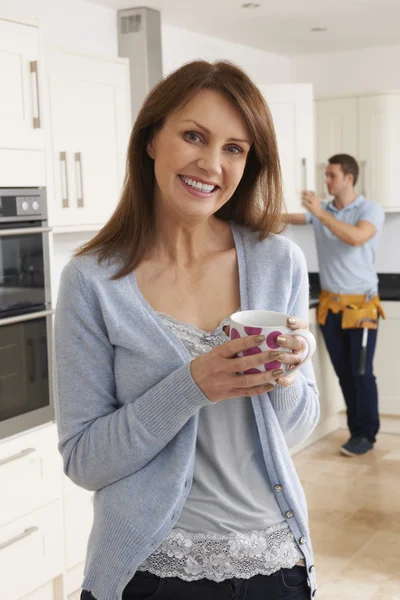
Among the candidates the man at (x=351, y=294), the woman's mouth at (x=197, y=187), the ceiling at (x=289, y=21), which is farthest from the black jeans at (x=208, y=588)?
the man at (x=351, y=294)

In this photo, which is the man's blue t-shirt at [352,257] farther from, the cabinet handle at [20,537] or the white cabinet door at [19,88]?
the cabinet handle at [20,537]

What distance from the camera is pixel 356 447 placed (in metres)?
5.08

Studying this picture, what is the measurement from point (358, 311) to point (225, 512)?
155 inches

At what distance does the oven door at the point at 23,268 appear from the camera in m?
2.80

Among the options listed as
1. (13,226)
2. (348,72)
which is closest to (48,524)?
(13,226)

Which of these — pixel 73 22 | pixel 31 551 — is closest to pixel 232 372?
pixel 31 551

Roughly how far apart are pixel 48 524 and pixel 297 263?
2.08 metres

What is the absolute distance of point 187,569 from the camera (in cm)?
112

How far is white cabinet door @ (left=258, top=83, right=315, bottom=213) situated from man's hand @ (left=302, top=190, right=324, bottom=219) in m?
0.11

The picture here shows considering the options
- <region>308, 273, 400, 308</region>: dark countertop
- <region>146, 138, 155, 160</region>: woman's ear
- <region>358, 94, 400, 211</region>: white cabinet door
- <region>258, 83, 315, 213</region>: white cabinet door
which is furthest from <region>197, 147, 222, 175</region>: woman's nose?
<region>358, 94, 400, 211</region>: white cabinet door

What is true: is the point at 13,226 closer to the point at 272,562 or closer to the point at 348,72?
the point at 272,562

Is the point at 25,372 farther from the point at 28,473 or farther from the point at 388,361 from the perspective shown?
the point at 388,361

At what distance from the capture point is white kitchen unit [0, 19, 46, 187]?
2.77 m

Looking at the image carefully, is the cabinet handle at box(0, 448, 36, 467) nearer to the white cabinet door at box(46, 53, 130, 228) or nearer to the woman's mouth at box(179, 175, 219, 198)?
the white cabinet door at box(46, 53, 130, 228)
